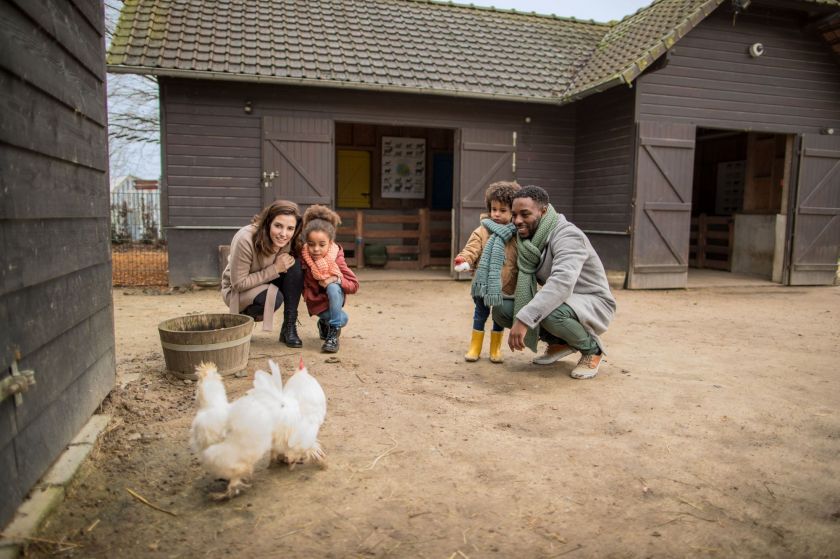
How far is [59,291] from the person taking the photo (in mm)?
2396

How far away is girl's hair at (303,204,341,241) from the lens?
4.43m

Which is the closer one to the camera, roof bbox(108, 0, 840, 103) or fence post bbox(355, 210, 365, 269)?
roof bbox(108, 0, 840, 103)

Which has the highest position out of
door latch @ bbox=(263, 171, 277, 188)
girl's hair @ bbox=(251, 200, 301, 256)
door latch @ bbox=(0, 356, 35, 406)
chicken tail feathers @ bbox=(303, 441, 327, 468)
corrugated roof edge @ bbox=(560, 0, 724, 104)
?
corrugated roof edge @ bbox=(560, 0, 724, 104)

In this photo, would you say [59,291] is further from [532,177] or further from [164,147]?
[532,177]

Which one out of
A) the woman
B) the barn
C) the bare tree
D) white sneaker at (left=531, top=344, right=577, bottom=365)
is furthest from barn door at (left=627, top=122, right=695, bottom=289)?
the bare tree

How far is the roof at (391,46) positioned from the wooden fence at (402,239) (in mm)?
2980

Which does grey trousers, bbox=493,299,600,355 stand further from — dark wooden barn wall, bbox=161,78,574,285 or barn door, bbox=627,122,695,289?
dark wooden barn wall, bbox=161,78,574,285

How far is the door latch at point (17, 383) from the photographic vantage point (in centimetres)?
181

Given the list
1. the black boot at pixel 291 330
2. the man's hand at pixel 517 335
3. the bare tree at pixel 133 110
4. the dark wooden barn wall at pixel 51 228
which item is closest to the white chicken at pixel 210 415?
the dark wooden barn wall at pixel 51 228

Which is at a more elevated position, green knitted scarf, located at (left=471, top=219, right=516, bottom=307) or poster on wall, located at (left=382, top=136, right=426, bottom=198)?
poster on wall, located at (left=382, top=136, right=426, bottom=198)

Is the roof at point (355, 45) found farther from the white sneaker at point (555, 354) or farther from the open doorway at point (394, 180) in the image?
the white sneaker at point (555, 354)

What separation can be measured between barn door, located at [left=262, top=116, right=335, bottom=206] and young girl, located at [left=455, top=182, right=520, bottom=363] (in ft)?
15.9

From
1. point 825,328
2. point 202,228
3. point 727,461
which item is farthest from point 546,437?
point 202,228

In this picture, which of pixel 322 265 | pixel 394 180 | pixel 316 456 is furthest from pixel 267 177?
pixel 316 456
